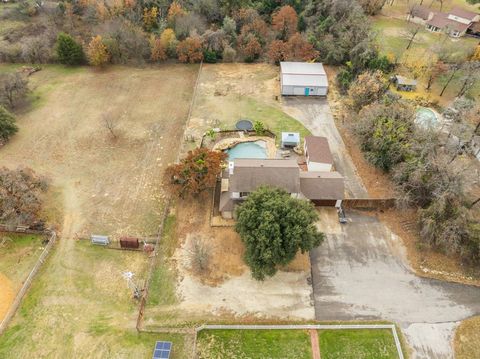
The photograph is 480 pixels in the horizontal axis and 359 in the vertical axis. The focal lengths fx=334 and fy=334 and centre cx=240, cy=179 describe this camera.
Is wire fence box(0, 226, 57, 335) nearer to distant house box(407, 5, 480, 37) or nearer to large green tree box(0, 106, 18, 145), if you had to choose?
large green tree box(0, 106, 18, 145)

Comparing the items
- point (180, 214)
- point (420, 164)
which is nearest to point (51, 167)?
point (180, 214)

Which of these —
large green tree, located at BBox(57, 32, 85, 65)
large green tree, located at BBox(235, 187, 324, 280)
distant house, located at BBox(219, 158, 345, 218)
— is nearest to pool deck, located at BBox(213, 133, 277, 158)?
distant house, located at BBox(219, 158, 345, 218)

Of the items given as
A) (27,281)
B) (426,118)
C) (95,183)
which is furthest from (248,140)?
(27,281)

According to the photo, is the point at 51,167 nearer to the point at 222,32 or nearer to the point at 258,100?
the point at 258,100

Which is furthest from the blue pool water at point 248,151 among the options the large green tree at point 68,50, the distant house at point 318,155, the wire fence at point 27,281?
the large green tree at point 68,50

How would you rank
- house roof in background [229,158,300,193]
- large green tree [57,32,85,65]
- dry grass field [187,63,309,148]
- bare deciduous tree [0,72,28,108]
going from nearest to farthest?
house roof in background [229,158,300,193], dry grass field [187,63,309,148], bare deciduous tree [0,72,28,108], large green tree [57,32,85,65]

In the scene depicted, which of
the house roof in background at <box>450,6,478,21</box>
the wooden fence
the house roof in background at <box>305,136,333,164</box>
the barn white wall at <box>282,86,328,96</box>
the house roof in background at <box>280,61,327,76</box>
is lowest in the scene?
the wooden fence
